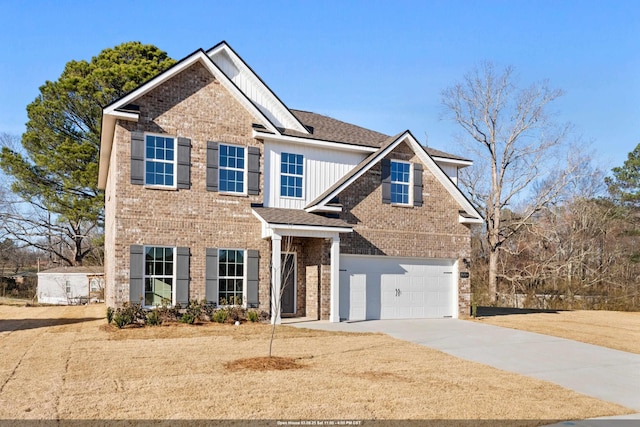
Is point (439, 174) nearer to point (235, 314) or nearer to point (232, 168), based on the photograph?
point (232, 168)

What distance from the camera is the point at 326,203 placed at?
58.4 ft

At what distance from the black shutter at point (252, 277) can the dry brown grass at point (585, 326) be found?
7.96 meters

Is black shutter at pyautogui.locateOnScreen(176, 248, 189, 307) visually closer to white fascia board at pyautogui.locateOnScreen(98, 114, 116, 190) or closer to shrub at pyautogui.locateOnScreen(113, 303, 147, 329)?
shrub at pyautogui.locateOnScreen(113, 303, 147, 329)

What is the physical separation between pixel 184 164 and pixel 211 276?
3451 mm

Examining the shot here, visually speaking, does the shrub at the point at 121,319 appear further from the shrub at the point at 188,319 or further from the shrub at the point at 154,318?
the shrub at the point at 188,319

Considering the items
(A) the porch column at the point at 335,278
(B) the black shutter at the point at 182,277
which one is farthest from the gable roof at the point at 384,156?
(B) the black shutter at the point at 182,277

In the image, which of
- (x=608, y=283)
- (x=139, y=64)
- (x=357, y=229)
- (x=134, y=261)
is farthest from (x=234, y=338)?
(x=608, y=283)

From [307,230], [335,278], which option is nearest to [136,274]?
[307,230]

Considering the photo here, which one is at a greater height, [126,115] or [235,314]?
[126,115]

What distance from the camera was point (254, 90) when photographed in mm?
19031

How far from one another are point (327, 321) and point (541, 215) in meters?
30.4

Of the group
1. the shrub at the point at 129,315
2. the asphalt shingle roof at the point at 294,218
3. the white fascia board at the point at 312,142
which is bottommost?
the shrub at the point at 129,315

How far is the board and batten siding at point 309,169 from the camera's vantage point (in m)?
18.4

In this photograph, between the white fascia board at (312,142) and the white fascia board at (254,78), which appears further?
the white fascia board at (254,78)
